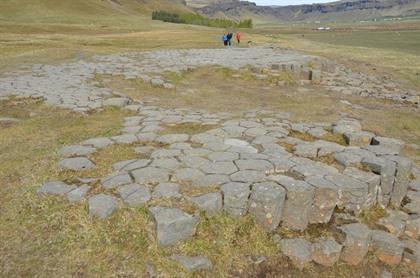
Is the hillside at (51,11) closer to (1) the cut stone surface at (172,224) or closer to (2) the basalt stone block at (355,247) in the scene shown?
(1) the cut stone surface at (172,224)

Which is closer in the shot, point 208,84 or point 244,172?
point 244,172

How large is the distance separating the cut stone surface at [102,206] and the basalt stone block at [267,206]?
1.55m

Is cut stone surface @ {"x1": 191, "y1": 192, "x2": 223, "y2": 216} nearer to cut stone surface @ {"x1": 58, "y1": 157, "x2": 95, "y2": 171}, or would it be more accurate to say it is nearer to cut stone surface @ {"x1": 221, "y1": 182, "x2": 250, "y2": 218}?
cut stone surface @ {"x1": 221, "y1": 182, "x2": 250, "y2": 218}

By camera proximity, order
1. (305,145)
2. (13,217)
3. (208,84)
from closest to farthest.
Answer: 1. (13,217)
2. (305,145)
3. (208,84)

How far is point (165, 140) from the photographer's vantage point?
585 centimetres

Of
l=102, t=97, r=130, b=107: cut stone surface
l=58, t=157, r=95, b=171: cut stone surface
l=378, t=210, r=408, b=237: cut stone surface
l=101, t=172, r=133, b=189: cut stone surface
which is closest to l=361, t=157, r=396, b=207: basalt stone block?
l=378, t=210, r=408, b=237: cut stone surface

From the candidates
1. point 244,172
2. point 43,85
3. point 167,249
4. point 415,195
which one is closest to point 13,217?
point 167,249

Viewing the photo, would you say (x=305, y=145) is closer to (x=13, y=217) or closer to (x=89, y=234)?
(x=89, y=234)

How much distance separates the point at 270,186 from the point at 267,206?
11.4 inches

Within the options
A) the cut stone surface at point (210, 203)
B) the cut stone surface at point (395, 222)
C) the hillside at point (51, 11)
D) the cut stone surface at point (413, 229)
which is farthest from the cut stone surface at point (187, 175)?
the hillside at point (51, 11)

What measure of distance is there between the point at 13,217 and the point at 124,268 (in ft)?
4.92

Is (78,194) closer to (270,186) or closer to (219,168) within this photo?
(219,168)

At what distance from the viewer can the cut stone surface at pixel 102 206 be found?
396 centimetres

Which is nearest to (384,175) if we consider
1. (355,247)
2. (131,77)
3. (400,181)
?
(400,181)
